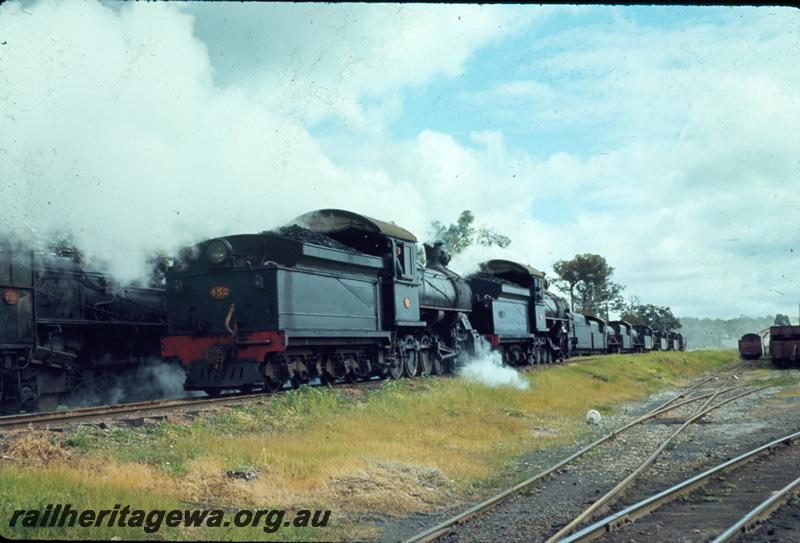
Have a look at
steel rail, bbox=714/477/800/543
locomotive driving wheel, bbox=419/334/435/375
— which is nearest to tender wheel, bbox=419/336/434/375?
locomotive driving wheel, bbox=419/334/435/375

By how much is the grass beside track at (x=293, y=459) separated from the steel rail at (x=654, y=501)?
2.00m

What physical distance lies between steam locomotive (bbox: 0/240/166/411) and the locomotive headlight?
127 inches

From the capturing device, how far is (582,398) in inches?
793

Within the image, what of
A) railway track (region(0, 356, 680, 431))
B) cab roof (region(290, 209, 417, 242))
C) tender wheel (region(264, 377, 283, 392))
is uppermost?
cab roof (region(290, 209, 417, 242))

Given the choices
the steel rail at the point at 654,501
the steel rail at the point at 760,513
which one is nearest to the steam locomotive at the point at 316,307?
the steel rail at the point at 654,501

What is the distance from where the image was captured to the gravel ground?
714 cm

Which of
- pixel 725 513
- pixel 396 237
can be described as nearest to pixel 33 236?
pixel 396 237

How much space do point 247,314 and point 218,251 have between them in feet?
4.68

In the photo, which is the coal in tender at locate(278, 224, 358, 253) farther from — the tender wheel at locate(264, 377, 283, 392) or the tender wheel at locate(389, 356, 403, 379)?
the tender wheel at locate(389, 356, 403, 379)

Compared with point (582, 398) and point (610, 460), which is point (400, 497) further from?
point (582, 398)

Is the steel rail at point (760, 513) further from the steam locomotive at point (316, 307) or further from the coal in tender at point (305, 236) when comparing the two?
the coal in tender at point (305, 236)

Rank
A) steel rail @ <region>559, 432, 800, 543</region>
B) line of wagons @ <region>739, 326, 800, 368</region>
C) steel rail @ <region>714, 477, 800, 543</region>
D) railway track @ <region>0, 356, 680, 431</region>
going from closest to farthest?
steel rail @ <region>714, 477, 800, 543</region>, steel rail @ <region>559, 432, 800, 543</region>, railway track @ <region>0, 356, 680, 431</region>, line of wagons @ <region>739, 326, 800, 368</region>

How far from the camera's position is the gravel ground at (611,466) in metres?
7.14

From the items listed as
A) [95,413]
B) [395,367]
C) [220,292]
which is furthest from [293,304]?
[395,367]
